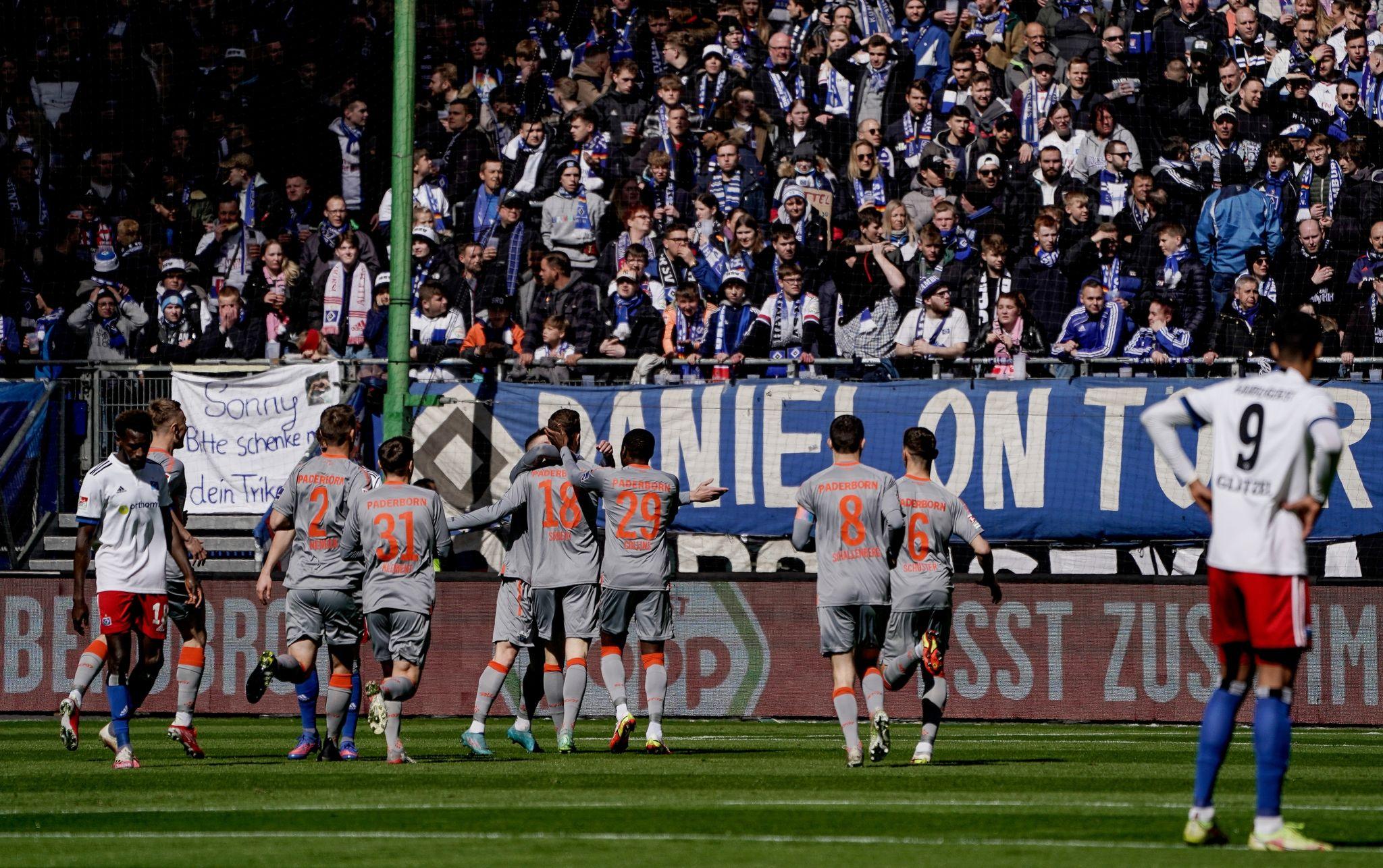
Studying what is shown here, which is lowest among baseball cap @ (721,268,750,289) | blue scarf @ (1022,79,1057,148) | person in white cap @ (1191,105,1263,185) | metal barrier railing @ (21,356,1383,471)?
metal barrier railing @ (21,356,1383,471)

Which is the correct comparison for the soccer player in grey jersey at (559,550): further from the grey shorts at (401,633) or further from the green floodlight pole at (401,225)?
the green floodlight pole at (401,225)

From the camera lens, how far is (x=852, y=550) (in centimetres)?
1180

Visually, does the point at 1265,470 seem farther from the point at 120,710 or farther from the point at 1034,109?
the point at 1034,109

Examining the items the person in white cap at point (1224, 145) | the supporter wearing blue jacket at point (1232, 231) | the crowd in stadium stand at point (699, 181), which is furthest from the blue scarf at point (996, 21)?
the supporter wearing blue jacket at point (1232, 231)

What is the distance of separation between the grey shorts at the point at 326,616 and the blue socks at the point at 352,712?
0.24 meters

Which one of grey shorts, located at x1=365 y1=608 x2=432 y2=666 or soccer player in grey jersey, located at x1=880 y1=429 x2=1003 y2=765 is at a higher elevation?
soccer player in grey jersey, located at x1=880 y1=429 x2=1003 y2=765

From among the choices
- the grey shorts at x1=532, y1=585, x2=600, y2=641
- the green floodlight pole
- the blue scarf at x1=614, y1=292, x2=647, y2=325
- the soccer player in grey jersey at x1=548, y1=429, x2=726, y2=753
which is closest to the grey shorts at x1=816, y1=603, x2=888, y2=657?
the soccer player in grey jersey at x1=548, y1=429, x2=726, y2=753

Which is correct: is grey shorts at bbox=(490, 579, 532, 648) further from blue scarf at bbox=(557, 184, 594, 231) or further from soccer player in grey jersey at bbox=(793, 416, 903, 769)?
blue scarf at bbox=(557, 184, 594, 231)

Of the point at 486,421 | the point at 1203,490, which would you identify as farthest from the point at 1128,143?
the point at 1203,490

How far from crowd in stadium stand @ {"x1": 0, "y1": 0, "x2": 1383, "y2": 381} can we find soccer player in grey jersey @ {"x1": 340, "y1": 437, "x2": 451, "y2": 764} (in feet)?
22.5

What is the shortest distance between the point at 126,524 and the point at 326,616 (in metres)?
1.42

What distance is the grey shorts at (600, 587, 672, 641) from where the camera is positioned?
12.9 meters

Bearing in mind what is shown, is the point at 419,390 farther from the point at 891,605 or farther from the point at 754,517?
the point at 891,605

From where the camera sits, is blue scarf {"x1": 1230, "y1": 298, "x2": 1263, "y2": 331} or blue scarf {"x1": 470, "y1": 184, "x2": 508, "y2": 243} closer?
blue scarf {"x1": 1230, "y1": 298, "x2": 1263, "y2": 331}
